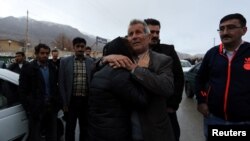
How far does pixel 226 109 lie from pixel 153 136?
104 centimetres

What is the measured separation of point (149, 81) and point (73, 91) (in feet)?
8.82

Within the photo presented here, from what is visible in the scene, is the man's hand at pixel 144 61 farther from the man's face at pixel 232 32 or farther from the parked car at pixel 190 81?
the parked car at pixel 190 81

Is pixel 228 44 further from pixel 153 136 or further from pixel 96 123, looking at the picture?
pixel 96 123

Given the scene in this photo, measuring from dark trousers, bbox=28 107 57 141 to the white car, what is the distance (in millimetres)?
123

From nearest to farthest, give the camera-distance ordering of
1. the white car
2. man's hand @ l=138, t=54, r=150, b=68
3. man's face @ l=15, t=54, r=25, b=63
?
1. man's hand @ l=138, t=54, r=150, b=68
2. the white car
3. man's face @ l=15, t=54, r=25, b=63

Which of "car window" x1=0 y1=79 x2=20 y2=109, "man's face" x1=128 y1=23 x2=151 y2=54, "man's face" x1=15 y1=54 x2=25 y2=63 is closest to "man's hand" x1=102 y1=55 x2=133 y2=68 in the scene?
"man's face" x1=128 y1=23 x2=151 y2=54

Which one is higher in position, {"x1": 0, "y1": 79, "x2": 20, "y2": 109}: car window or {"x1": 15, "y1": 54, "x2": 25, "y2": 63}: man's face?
{"x1": 15, "y1": 54, "x2": 25, "y2": 63}: man's face

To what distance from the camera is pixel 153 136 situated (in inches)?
92.5

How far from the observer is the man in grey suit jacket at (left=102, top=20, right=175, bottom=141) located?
2281mm

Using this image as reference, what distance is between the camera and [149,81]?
2.27 metres

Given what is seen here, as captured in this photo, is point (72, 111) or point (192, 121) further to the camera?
point (192, 121)

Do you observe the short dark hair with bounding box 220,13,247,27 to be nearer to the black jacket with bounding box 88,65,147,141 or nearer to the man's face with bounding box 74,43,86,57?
the black jacket with bounding box 88,65,147,141

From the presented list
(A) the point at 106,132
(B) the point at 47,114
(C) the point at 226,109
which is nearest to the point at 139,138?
(A) the point at 106,132

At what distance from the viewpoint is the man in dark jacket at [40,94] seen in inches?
175
